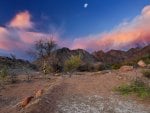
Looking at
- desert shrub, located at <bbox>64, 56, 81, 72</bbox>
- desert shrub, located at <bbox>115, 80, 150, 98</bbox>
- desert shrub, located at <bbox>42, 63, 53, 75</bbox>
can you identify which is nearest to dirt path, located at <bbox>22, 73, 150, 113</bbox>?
desert shrub, located at <bbox>115, 80, 150, 98</bbox>

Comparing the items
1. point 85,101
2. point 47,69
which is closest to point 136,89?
point 85,101

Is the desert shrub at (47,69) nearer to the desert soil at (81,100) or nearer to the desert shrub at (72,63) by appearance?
the desert shrub at (72,63)

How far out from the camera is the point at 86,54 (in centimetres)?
4934

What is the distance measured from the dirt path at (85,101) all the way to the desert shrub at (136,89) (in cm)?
48

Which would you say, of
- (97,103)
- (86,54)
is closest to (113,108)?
(97,103)

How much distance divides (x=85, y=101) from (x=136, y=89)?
2.96 meters

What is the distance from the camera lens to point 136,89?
617 inches

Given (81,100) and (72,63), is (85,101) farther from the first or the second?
(72,63)

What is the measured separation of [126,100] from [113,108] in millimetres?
1462

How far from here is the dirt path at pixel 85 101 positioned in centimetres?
1241

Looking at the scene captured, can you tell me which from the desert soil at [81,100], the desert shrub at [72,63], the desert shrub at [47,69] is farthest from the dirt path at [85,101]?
the desert shrub at [47,69]

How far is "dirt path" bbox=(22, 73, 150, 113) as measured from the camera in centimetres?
1241

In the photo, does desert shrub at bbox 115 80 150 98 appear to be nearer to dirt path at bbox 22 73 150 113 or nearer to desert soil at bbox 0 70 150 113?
desert soil at bbox 0 70 150 113

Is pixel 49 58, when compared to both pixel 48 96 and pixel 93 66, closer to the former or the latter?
pixel 93 66
